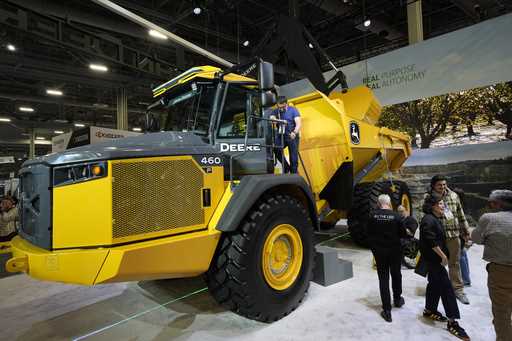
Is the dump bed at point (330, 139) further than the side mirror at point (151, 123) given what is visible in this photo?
Yes

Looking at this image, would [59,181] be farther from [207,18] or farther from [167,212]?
[207,18]

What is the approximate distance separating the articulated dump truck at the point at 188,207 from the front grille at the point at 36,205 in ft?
0.04

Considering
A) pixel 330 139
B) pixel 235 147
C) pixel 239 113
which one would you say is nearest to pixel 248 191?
pixel 235 147

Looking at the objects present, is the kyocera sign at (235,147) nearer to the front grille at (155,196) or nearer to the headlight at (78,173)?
the front grille at (155,196)

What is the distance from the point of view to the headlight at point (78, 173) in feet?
7.95

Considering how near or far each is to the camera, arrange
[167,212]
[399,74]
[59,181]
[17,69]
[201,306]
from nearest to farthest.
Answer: [59,181] < [167,212] < [201,306] < [399,74] < [17,69]

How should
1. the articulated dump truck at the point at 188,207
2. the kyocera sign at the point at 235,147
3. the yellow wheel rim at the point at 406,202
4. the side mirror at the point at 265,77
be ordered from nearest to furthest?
1. the articulated dump truck at the point at 188,207
2. the side mirror at the point at 265,77
3. the kyocera sign at the point at 235,147
4. the yellow wheel rim at the point at 406,202

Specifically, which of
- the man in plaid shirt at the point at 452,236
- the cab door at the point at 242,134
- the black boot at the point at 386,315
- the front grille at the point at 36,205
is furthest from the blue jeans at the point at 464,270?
the front grille at the point at 36,205

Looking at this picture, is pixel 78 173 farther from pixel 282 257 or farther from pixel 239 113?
pixel 282 257

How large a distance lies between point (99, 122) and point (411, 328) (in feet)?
75.0

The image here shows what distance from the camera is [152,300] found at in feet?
13.1

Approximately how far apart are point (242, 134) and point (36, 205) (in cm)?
210

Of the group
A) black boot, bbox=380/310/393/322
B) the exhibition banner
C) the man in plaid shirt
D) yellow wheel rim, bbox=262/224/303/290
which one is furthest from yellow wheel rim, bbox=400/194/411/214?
yellow wheel rim, bbox=262/224/303/290

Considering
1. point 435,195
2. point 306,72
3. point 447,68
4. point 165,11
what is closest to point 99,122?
point 165,11
